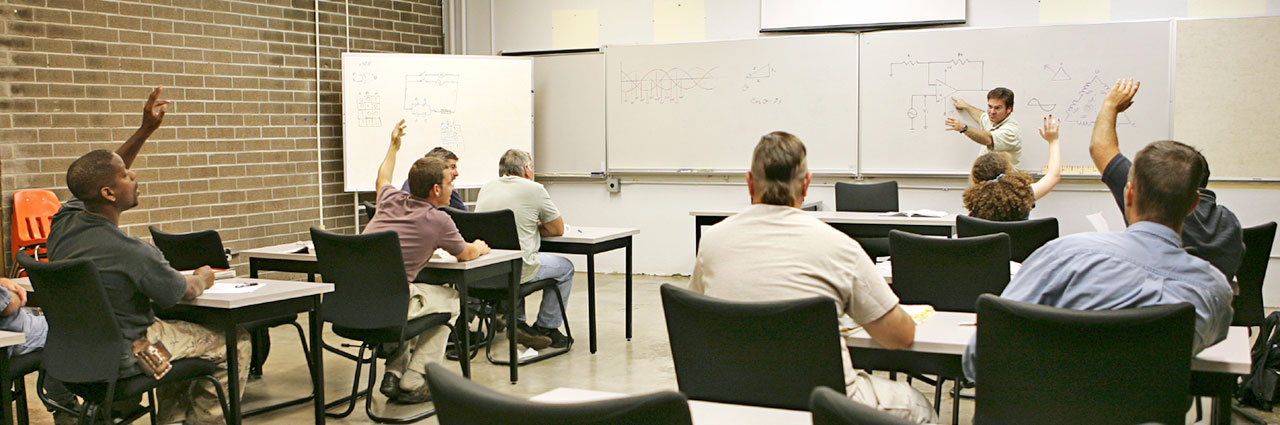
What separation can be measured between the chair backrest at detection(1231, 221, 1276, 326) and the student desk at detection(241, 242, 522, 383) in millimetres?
2959

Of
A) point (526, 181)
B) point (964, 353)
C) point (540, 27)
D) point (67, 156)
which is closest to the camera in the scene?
point (964, 353)

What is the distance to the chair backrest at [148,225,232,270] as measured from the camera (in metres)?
4.22

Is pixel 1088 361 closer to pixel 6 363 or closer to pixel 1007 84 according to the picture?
pixel 6 363

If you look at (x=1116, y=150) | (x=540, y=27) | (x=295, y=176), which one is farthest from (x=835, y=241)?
(x=540, y=27)

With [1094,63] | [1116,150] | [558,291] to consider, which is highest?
[1094,63]

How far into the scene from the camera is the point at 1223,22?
6.11m

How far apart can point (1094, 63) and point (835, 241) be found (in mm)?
5011

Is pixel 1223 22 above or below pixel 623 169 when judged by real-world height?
above

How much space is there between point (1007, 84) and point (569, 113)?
135 inches

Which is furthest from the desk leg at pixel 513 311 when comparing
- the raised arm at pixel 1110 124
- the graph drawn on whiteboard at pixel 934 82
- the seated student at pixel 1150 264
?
the graph drawn on whiteboard at pixel 934 82

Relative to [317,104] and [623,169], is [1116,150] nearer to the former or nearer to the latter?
[623,169]

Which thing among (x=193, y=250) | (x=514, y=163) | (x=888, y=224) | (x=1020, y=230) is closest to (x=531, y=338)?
(x=514, y=163)

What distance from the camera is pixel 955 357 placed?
2.32 meters

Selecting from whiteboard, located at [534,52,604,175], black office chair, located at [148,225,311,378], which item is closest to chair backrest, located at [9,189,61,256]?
black office chair, located at [148,225,311,378]
